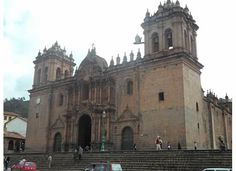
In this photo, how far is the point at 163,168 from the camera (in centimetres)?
1928

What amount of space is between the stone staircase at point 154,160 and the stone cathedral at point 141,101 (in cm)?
465

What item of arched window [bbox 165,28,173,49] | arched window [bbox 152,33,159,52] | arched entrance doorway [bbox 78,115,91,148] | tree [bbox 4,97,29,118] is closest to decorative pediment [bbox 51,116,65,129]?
arched entrance doorway [bbox 78,115,91,148]

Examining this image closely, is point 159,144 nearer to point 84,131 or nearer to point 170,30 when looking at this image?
point 170,30

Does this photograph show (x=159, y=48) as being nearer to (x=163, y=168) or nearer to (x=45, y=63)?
(x=163, y=168)

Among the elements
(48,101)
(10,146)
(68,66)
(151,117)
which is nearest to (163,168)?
(151,117)

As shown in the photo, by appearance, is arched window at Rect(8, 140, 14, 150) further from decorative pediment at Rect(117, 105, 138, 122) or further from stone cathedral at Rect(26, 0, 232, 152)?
decorative pediment at Rect(117, 105, 138, 122)

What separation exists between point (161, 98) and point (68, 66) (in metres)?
17.6

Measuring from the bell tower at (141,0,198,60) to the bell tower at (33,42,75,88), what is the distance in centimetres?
1342

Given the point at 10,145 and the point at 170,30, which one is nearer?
the point at 170,30

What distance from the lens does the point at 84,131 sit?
32.8 metres

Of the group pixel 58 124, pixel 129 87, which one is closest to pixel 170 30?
pixel 129 87

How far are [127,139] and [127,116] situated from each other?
2.17 meters

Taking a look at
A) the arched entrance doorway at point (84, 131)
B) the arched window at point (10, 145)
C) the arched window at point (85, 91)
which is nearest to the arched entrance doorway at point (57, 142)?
the arched entrance doorway at point (84, 131)

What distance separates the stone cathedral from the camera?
84.4 ft
